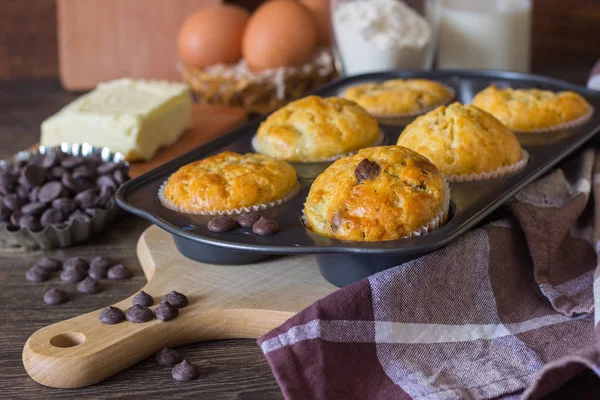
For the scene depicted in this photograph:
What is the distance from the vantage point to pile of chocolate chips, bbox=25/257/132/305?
210cm

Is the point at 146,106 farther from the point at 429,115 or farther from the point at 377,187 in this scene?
the point at 377,187

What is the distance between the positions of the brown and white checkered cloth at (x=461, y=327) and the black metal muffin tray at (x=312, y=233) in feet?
0.23

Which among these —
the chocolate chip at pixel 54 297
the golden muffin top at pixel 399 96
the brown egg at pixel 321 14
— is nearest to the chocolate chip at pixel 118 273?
the chocolate chip at pixel 54 297

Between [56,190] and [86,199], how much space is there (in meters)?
0.10

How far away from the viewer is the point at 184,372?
1.68 metres

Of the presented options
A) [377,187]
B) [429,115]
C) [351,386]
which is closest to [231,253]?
[377,187]

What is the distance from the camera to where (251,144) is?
8.25 ft

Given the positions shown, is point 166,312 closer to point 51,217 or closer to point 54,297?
point 54,297

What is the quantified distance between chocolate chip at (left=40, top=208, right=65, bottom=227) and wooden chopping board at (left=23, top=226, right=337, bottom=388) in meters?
0.32

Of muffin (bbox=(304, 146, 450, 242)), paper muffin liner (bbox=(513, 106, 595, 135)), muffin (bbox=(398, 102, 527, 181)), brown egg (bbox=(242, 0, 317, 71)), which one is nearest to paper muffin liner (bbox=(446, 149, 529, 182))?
muffin (bbox=(398, 102, 527, 181))

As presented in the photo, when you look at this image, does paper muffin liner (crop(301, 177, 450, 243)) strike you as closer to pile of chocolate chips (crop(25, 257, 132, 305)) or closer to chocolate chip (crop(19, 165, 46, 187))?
pile of chocolate chips (crop(25, 257, 132, 305))

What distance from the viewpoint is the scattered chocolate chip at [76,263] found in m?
2.18

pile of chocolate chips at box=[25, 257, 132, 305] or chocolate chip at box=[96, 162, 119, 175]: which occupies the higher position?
chocolate chip at box=[96, 162, 119, 175]

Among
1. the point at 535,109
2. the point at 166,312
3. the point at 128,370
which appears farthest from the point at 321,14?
the point at 128,370
